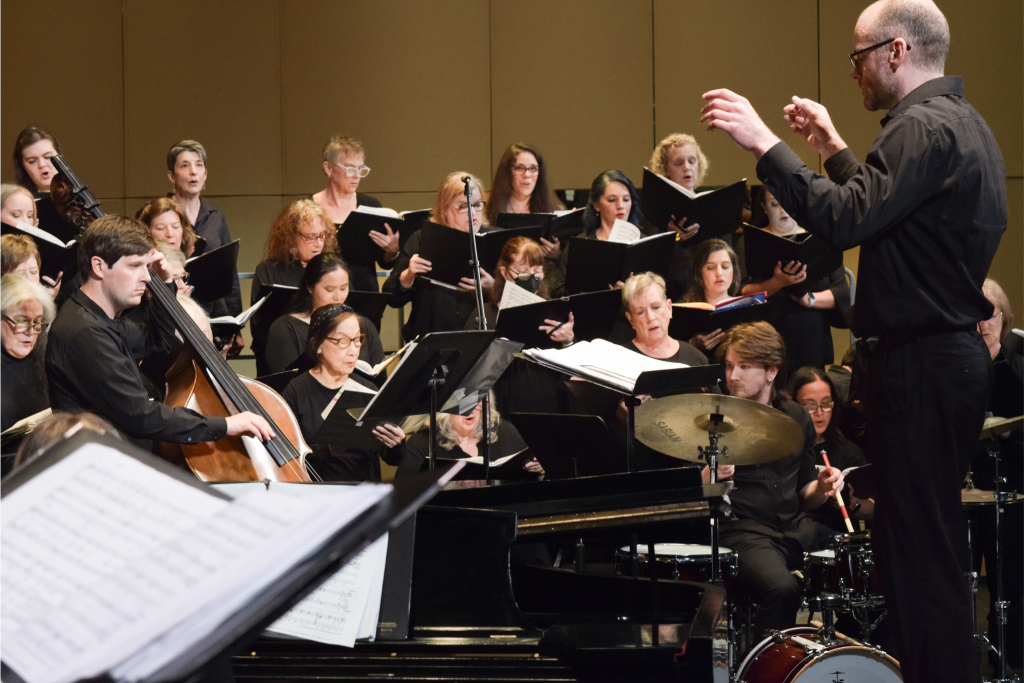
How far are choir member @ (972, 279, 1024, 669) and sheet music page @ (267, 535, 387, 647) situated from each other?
2.77m

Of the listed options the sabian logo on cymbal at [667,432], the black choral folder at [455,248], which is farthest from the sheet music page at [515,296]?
the sabian logo on cymbal at [667,432]

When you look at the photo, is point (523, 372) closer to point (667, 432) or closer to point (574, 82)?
point (667, 432)

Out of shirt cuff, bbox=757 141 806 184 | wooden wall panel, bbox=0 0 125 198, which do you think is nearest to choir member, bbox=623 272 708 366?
shirt cuff, bbox=757 141 806 184

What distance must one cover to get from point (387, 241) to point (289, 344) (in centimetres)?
61

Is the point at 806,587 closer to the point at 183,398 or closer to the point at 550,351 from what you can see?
the point at 550,351

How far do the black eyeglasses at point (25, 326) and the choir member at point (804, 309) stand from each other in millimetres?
2712

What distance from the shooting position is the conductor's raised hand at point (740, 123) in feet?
6.15

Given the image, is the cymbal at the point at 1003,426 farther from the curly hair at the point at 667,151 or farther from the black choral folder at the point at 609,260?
the curly hair at the point at 667,151

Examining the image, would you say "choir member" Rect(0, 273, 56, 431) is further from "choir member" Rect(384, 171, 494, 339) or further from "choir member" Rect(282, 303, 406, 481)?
"choir member" Rect(384, 171, 494, 339)

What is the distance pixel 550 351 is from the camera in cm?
268

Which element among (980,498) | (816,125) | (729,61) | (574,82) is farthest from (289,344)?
(729,61)

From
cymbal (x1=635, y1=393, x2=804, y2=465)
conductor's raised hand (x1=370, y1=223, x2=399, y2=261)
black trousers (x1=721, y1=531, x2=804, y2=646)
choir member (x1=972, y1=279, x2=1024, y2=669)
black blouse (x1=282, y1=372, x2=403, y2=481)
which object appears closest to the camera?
cymbal (x1=635, y1=393, x2=804, y2=465)

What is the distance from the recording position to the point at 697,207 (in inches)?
169

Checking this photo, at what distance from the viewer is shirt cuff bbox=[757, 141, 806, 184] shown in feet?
6.07
